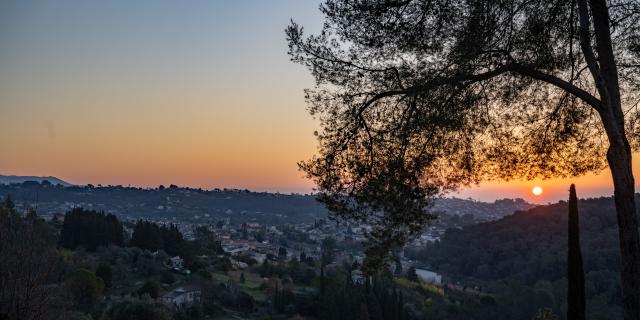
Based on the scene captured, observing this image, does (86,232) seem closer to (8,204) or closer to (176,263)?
(176,263)

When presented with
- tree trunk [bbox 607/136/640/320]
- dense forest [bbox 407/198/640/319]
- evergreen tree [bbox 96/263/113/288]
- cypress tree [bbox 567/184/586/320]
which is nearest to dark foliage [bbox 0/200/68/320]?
cypress tree [bbox 567/184/586/320]

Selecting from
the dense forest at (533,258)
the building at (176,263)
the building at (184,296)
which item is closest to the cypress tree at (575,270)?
the building at (184,296)

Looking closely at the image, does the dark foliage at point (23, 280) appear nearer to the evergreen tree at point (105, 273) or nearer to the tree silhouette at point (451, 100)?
the tree silhouette at point (451, 100)

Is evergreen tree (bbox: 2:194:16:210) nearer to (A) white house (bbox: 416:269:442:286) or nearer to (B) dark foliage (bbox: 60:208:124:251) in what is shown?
(B) dark foliage (bbox: 60:208:124:251)

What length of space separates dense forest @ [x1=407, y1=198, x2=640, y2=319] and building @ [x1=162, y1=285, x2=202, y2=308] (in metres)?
41.7

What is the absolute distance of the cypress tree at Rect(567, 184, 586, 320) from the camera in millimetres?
8188

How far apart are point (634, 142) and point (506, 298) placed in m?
72.8

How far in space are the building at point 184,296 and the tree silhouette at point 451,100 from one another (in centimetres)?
4417

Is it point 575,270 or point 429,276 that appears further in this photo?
point 429,276

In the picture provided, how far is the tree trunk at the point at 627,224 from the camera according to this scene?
5570mm

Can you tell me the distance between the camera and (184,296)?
174 feet

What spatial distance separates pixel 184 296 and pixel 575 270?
49669mm

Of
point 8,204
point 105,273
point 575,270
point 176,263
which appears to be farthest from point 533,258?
point 575,270

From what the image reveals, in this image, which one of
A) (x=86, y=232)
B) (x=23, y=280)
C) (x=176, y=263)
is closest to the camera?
(x=23, y=280)
